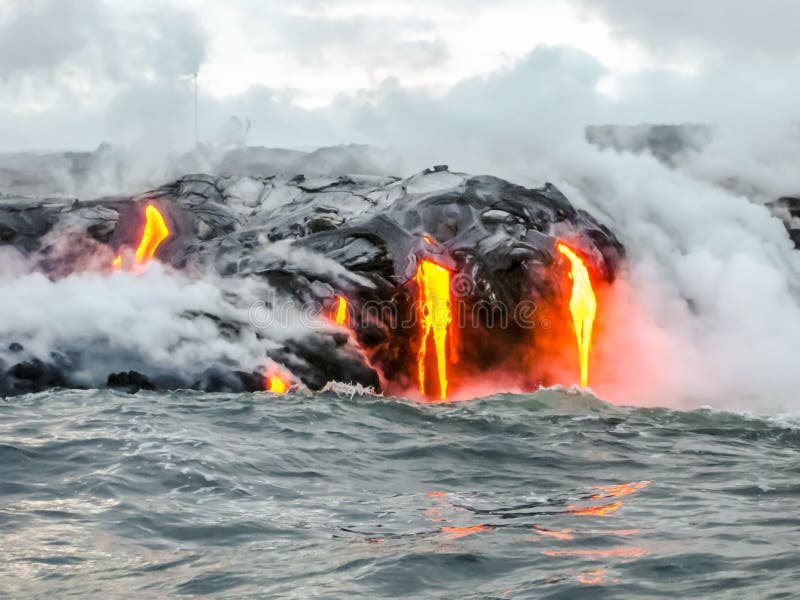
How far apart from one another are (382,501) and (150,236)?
1198 centimetres

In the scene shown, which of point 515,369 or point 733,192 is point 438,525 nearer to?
point 515,369

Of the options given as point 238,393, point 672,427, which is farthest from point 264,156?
point 672,427

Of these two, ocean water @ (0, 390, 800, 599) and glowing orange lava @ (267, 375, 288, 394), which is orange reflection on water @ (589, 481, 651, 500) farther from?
glowing orange lava @ (267, 375, 288, 394)

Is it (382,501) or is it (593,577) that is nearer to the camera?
(593,577)

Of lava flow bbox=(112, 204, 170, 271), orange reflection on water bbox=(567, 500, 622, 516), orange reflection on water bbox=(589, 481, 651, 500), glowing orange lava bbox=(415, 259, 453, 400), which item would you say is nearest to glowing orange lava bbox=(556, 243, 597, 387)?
glowing orange lava bbox=(415, 259, 453, 400)

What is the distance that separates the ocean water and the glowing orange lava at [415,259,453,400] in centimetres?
333

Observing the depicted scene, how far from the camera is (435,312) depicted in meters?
20.0

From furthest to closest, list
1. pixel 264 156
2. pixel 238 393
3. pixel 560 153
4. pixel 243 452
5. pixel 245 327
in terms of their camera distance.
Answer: pixel 264 156
pixel 560 153
pixel 245 327
pixel 238 393
pixel 243 452

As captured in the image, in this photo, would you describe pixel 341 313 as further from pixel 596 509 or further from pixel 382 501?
pixel 596 509

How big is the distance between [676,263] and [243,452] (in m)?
13.4

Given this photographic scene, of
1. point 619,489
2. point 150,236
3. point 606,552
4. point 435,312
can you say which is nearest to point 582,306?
point 435,312

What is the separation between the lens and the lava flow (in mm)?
20922

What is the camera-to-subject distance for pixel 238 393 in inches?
656

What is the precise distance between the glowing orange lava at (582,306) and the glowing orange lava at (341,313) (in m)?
4.51
